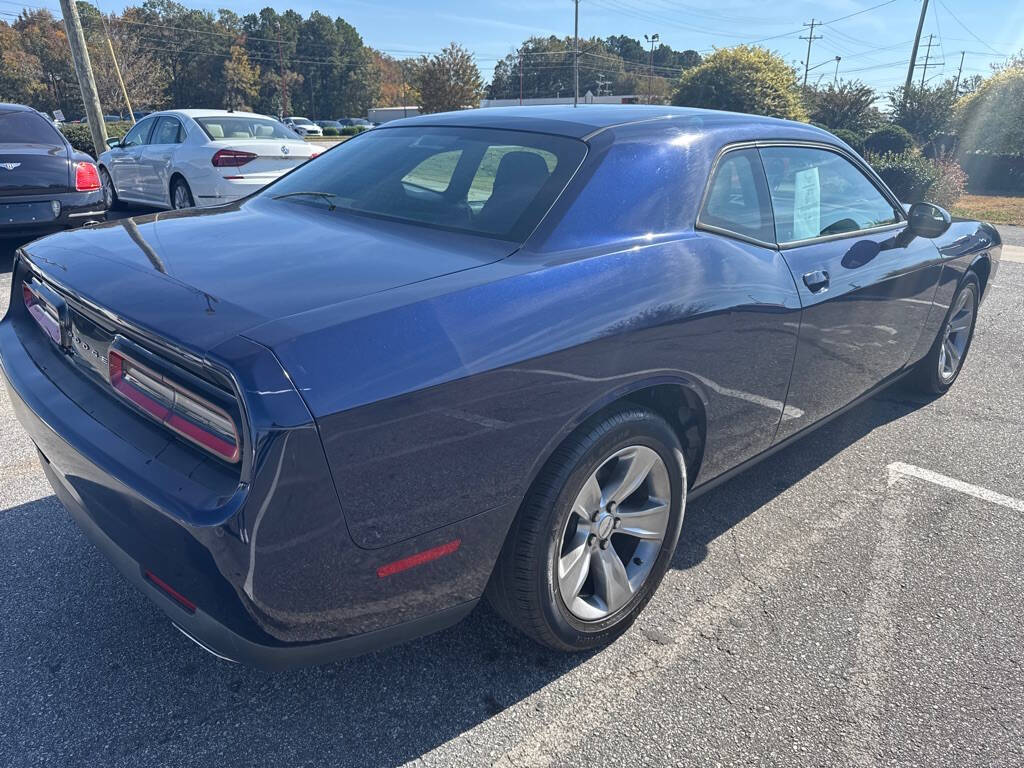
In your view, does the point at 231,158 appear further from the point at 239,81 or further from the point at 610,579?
the point at 239,81

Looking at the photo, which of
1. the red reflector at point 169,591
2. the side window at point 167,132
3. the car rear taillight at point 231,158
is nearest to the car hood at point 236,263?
the red reflector at point 169,591

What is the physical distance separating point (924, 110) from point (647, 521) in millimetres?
31078

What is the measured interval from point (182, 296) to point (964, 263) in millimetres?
4121

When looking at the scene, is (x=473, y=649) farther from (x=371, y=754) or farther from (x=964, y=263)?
(x=964, y=263)

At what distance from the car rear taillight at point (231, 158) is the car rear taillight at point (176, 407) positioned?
7.40m

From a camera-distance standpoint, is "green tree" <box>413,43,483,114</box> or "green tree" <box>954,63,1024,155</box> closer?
A: "green tree" <box>954,63,1024,155</box>

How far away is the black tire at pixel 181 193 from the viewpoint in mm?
8859

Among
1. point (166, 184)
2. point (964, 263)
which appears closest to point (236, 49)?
point (166, 184)

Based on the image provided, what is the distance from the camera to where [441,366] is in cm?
167

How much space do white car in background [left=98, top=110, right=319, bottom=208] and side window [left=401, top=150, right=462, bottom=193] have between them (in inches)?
230

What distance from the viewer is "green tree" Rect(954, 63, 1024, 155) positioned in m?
24.9

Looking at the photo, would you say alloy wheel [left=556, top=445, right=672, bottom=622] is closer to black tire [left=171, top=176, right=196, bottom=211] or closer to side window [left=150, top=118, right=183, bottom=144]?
black tire [left=171, top=176, right=196, bottom=211]

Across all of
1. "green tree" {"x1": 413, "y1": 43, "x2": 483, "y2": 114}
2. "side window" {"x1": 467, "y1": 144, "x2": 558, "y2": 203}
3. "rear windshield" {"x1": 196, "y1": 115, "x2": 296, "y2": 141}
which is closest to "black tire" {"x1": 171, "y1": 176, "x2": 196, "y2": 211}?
"rear windshield" {"x1": 196, "y1": 115, "x2": 296, "y2": 141}

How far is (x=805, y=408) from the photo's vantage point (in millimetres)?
3012
